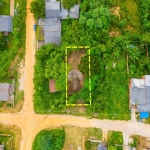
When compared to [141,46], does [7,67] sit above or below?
below

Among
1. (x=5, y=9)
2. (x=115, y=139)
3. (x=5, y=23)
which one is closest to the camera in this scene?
(x=115, y=139)

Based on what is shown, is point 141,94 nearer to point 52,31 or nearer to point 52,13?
point 52,31

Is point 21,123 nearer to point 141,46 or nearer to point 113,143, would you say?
point 113,143

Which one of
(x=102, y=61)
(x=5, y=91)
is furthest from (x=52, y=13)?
(x=5, y=91)

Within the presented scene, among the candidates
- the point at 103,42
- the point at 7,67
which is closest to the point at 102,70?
the point at 103,42

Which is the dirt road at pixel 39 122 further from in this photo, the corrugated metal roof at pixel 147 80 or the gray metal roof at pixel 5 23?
the gray metal roof at pixel 5 23

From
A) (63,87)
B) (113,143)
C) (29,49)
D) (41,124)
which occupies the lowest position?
(113,143)
